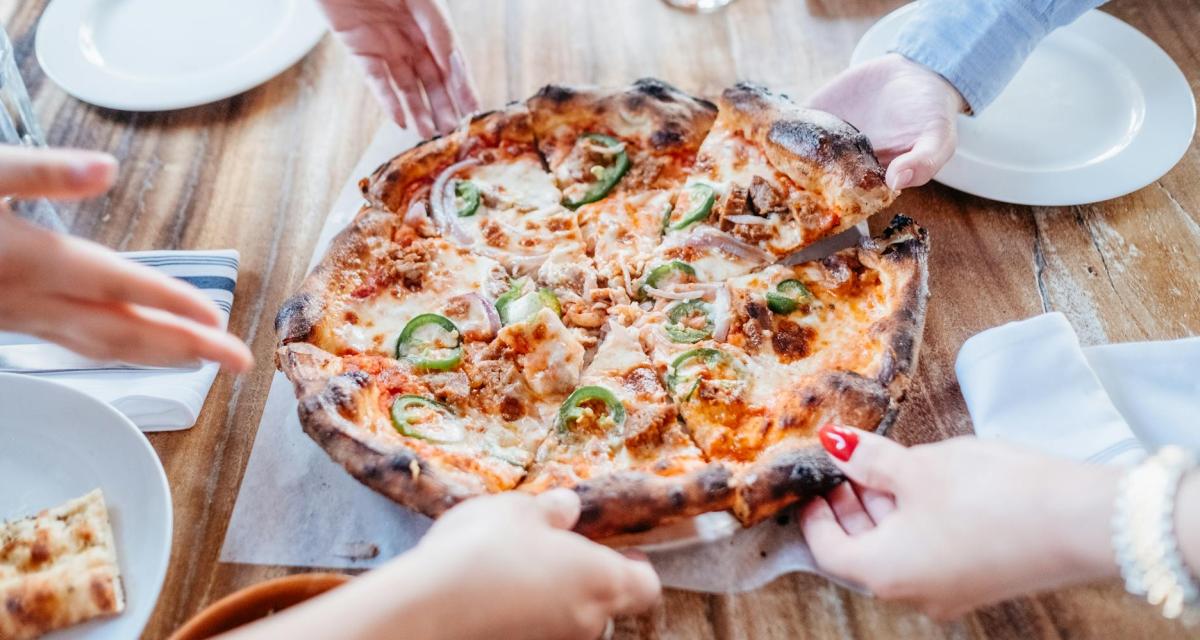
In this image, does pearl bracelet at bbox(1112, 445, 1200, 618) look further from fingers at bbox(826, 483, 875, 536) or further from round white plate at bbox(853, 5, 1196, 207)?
round white plate at bbox(853, 5, 1196, 207)

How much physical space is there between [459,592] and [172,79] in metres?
2.96

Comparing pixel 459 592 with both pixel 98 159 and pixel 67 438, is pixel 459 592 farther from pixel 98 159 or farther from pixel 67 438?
A: pixel 67 438

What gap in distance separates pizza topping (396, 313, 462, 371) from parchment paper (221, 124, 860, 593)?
0.37m

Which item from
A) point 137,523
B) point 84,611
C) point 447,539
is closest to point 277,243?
point 137,523

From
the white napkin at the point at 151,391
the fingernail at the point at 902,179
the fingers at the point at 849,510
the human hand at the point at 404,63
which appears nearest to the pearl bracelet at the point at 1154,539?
the fingers at the point at 849,510

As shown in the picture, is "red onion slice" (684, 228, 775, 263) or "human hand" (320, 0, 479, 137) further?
"human hand" (320, 0, 479, 137)

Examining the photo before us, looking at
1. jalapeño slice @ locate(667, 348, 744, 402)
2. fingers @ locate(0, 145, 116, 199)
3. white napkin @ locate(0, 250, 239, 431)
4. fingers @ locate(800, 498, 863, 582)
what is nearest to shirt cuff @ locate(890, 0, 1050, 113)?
jalapeño slice @ locate(667, 348, 744, 402)

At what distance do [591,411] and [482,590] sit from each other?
879mm

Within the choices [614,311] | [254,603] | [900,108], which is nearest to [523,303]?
[614,311]

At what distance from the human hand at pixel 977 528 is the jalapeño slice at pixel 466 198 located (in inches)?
63.6

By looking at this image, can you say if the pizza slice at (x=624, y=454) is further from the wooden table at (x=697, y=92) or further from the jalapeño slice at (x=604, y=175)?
the jalapeño slice at (x=604, y=175)

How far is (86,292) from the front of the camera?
1.68 m

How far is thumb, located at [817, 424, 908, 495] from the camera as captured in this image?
1.99m

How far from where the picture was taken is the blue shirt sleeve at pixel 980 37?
9.86 feet
